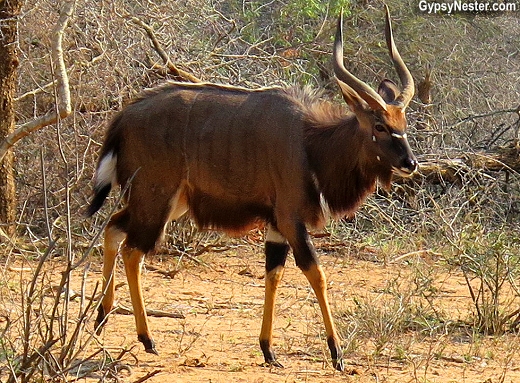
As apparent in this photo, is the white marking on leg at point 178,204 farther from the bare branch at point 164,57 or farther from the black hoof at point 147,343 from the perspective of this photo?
the bare branch at point 164,57

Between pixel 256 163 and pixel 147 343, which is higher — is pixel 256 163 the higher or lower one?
the higher one

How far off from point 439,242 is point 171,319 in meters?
3.08

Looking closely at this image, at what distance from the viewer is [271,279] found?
5852mm

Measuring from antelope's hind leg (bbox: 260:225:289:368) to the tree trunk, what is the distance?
8.96 ft

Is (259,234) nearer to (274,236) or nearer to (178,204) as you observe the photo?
(178,204)

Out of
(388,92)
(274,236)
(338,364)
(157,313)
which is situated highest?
(388,92)

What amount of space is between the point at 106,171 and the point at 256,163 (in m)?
1.02

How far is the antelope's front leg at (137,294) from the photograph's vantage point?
5.77 m

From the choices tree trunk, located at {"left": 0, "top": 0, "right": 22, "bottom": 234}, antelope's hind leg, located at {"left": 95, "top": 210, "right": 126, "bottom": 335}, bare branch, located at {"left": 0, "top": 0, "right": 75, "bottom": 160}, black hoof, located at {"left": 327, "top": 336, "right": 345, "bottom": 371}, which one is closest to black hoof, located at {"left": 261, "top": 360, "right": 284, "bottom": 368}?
black hoof, located at {"left": 327, "top": 336, "right": 345, "bottom": 371}

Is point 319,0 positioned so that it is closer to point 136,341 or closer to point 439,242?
point 439,242

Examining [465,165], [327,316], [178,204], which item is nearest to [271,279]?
[327,316]

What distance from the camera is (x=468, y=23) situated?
44.0ft

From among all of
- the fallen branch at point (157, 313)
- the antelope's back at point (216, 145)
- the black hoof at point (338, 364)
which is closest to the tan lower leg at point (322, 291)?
the black hoof at point (338, 364)

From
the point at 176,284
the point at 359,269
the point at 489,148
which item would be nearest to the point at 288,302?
the point at 176,284
